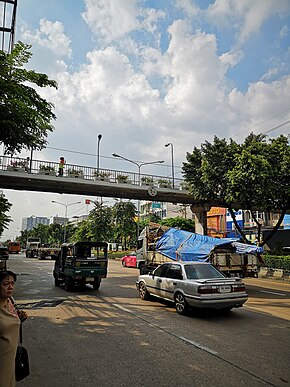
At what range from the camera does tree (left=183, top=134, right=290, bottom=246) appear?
19.8 m

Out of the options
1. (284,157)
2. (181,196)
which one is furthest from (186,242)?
(181,196)

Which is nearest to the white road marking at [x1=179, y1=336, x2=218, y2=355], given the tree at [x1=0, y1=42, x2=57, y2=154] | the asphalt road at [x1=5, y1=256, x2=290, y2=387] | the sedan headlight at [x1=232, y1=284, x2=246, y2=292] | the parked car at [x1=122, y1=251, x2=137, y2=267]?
the asphalt road at [x1=5, y1=256, x2=290, y2=387]

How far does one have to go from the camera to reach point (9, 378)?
311 cm

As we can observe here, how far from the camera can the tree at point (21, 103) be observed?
6406mm

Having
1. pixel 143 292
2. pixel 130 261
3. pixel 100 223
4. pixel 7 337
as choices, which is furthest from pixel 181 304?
pixel 100 223

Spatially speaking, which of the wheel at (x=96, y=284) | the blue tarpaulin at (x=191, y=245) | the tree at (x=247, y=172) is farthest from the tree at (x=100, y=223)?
the wheel at (x=96, y=284)

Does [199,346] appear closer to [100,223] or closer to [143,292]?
[143,292]

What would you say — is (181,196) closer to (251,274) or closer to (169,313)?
(251,274)

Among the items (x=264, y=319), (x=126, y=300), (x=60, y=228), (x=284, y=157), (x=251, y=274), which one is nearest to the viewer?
(x=264, y=319)

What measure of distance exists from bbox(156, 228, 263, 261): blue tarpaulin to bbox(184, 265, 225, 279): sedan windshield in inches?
145

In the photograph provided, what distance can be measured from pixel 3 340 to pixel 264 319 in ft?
23.5

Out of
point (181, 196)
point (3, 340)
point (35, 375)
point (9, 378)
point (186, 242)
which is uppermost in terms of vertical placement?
point (181, 196)

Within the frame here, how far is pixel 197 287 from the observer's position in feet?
27.0

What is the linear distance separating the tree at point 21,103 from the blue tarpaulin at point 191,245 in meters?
8.22
